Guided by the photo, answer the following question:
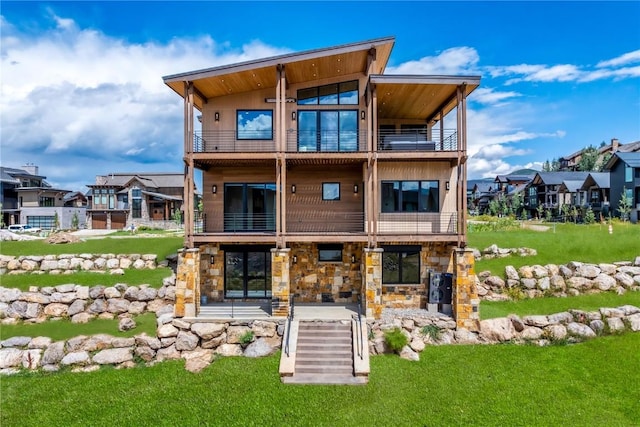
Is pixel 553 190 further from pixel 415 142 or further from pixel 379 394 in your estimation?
pixel 379 394

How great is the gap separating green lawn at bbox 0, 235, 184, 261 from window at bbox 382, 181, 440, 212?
11989 mm

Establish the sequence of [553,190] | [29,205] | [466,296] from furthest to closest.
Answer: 1. [553,190]
2. [29,205]
3. [466,296]

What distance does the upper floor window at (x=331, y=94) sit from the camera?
16.5 meters

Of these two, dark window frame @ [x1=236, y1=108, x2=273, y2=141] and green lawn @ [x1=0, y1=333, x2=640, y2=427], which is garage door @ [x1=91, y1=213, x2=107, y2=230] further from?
green lawn @ [x1=0, y1=333, x2=640, y2=427]

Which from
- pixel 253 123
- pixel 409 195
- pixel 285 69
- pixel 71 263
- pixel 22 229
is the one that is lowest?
pixel 71 263

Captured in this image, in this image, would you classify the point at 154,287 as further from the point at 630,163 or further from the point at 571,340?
the point at 630,163

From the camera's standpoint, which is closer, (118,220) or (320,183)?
(320,183)

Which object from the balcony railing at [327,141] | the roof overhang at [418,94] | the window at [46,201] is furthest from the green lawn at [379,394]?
the window at [46,201]

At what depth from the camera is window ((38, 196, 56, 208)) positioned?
154 feet

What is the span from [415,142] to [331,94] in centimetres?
434

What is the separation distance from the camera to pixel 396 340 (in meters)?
12.7

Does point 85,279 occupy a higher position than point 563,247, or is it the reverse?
point 563,247

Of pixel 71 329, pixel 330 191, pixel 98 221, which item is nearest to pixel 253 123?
pixel 330 191

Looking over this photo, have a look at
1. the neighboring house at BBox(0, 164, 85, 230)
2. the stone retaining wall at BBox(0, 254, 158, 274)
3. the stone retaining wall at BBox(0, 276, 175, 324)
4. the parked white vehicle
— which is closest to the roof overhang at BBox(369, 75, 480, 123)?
the stone retaining wall at BBox(0, 276, 175, 324)
